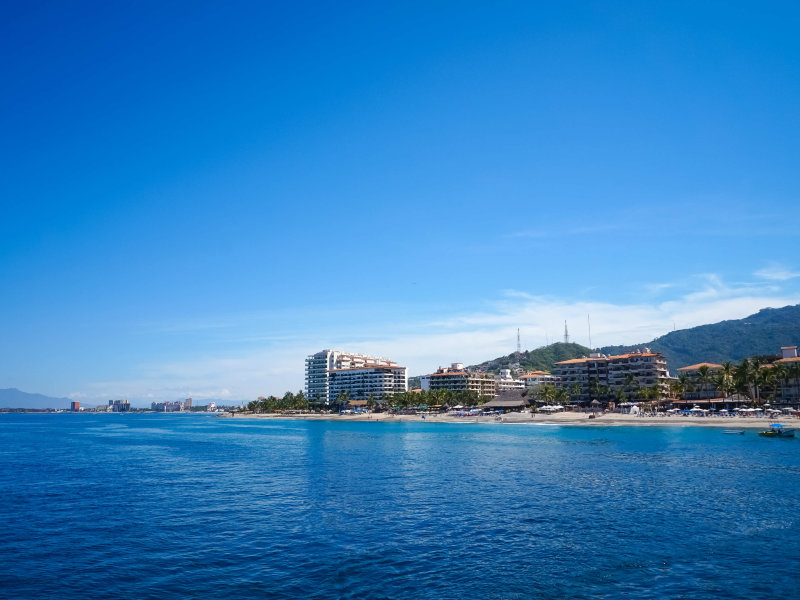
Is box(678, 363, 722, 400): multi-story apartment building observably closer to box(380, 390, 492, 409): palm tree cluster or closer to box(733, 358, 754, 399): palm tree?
box(733, 358, 754, 399): palm tree

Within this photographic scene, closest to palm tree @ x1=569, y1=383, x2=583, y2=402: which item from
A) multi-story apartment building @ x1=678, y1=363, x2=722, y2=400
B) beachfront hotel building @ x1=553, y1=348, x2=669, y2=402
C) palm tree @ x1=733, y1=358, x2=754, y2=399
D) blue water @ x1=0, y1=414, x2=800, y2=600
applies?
beachfront hotel building @ x1=553, y1=348, x2=669, y2=402

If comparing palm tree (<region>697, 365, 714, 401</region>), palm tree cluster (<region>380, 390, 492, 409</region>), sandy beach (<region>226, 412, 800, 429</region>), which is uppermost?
palm tree (<region>697, 365, 714, 401</region>)

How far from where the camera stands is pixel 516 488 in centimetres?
4062

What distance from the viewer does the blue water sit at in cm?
2073

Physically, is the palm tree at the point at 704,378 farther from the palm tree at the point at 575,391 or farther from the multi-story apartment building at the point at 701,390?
the palm tree at the point at 575,391

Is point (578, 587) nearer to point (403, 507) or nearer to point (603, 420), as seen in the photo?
point (403, 507)

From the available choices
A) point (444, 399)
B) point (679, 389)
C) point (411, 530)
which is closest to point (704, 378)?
point (679, 389)

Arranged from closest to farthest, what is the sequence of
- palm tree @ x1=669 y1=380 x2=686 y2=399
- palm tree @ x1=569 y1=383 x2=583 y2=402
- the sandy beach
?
the sandy beach < palm tree @ x1=669 y1=380 x2=686 y2=399 < palm tree @ x1=569 y1=383 x2=583 y2=402

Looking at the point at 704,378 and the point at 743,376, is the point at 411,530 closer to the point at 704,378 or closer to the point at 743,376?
the point at 743,376

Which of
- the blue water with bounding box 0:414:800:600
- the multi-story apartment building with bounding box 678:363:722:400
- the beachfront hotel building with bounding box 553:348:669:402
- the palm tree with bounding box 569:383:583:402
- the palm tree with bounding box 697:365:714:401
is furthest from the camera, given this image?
the palm tree with bounding box 569:383:583:402

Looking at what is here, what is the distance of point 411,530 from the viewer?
28.7 metres

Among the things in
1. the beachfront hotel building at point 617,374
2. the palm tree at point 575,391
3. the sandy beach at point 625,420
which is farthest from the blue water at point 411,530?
the palm tree at point 575,391

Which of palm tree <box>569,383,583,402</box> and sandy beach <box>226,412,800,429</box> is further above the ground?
palm tree <box>569,383,583,402</box>

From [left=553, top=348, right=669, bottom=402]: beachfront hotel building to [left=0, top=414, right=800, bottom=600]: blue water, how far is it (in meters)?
123
